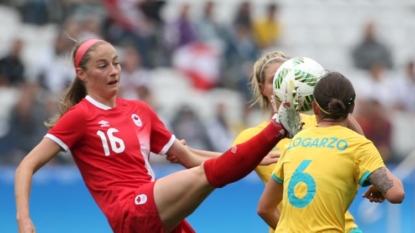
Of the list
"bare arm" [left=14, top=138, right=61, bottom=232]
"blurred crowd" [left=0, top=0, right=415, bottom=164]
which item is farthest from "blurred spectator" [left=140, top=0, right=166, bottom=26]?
"bare arm" [left=14, top=138, right=61, bottom=232]

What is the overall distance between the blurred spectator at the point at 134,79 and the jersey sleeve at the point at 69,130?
6.35 meters

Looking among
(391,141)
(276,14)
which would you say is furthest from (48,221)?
(276,14)

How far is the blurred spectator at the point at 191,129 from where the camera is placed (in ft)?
38.8

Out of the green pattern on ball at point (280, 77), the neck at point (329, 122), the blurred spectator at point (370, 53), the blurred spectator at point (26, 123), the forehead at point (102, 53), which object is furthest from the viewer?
the blurred spectator at point (370, 53)

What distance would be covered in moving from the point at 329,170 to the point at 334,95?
1.30ft

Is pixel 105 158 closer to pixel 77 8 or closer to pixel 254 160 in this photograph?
pixel 254 160

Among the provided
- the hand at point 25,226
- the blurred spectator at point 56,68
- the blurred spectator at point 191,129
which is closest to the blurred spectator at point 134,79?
the blurred spectator at point 191,129

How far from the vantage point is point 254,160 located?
16.4 ft

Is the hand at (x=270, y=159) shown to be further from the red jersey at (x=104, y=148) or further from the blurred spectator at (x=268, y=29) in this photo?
the blurred spectator at (x=268, y=29)

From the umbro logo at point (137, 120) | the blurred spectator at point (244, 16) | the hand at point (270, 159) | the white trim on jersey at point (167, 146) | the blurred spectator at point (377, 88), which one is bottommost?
the blurred spectator at point (377, 88)

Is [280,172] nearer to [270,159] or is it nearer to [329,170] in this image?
[329,170]

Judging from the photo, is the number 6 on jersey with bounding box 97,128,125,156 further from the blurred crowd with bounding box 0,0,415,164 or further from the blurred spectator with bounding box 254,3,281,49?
the blurred spectator with bounding box 254,3,281,49

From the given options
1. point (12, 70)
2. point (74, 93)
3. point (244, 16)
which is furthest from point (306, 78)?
point (244, 16)

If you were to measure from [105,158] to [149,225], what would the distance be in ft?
1.79
